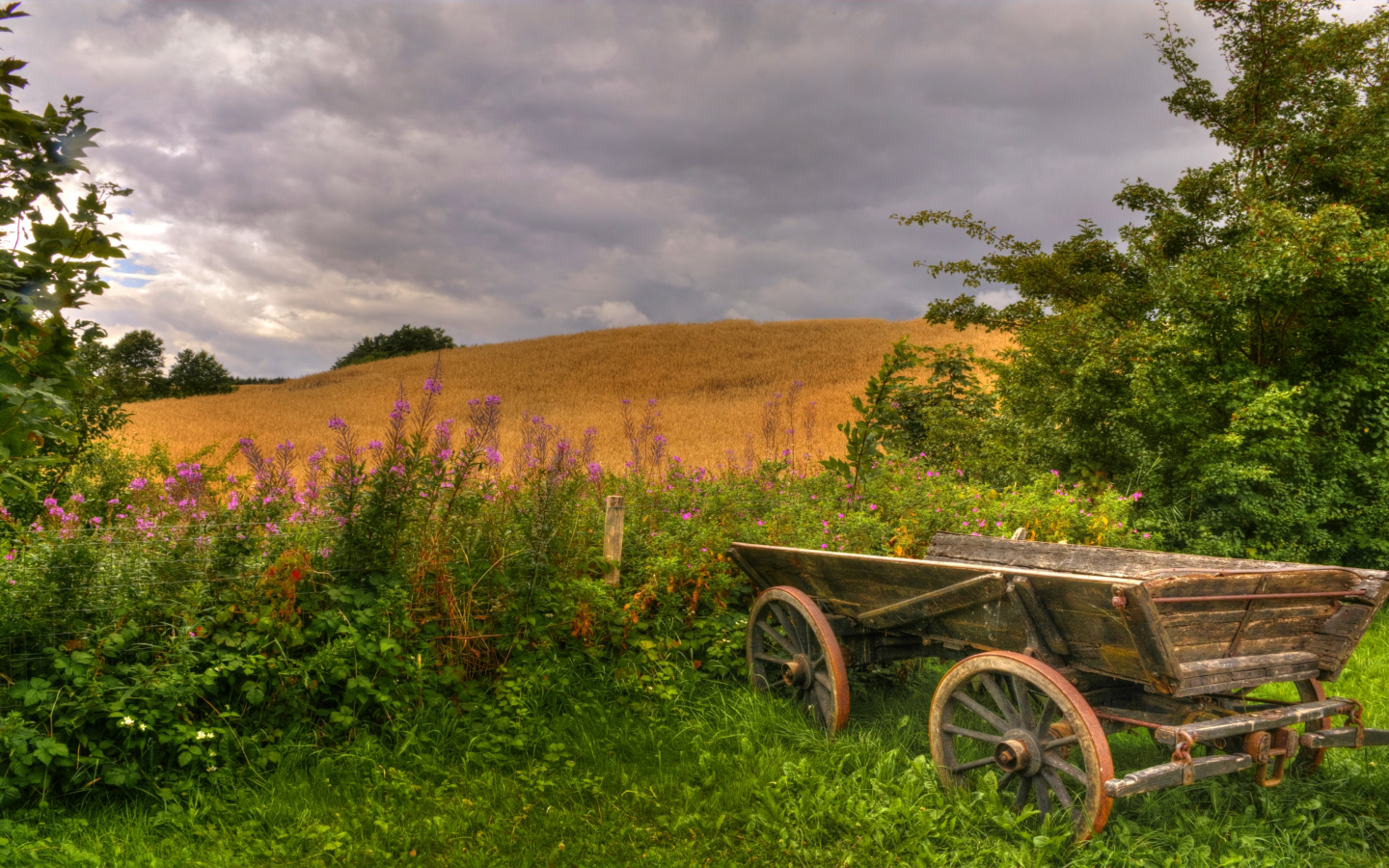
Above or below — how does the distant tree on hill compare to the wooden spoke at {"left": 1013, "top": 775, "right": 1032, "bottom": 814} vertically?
above

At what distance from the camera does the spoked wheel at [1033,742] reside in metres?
2.79

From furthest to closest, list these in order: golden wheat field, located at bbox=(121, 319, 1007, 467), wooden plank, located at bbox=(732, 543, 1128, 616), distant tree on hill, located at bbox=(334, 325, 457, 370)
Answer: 1. distant tree on hill, located at bbox=(334, 325, 457, 370)
2. golden wheat field, located at bbox=(121, 319, 1007, 467)
3. wooden plank, located at bbox=(732, 543, 1128, 616)

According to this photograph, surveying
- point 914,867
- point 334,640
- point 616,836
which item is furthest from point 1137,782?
point 334,640

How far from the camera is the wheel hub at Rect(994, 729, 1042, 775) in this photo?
3061 mm

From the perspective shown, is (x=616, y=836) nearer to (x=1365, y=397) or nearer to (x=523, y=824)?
(x=523, y=824)

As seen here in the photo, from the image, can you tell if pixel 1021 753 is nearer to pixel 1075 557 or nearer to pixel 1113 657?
pixel 1113 657

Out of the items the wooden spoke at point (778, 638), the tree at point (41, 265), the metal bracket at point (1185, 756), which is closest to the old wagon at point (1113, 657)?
the metal bracket at point (1185, 756)

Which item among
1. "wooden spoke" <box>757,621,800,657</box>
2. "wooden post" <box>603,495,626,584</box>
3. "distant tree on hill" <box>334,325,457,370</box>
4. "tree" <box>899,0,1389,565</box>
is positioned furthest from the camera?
"distant tree on hill" <box>334,325,457,370</box>

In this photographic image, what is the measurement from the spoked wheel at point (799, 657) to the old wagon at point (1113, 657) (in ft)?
0.06

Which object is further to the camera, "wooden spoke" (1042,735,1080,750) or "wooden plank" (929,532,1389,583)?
"wooden plank" (929,532,1389,583)

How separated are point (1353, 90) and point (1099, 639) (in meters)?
11.6

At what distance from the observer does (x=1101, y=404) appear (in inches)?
339

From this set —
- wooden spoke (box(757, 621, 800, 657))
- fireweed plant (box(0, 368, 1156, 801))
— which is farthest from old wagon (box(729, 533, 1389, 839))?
fireweed plant (box(0, 368, 1156, 801))

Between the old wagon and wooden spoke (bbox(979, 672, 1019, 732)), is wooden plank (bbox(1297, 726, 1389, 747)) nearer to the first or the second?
the old wagon
